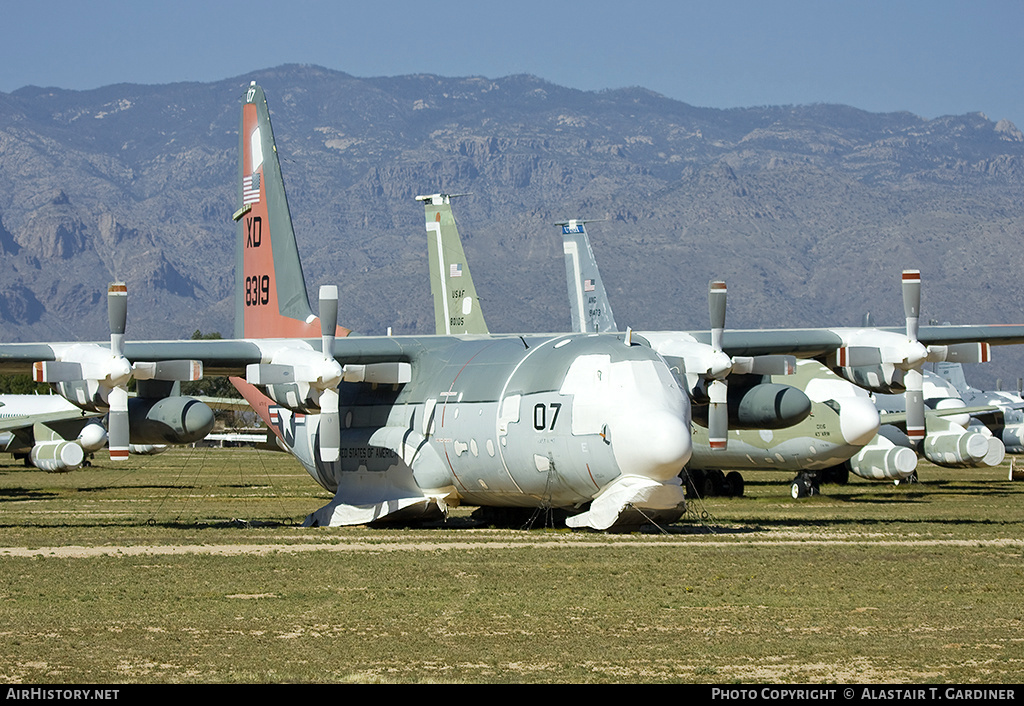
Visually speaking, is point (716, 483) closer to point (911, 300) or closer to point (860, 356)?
point (860, 356)

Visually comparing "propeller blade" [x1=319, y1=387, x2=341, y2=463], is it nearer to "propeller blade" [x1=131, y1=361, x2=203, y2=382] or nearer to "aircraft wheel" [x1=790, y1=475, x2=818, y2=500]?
"propeller blade" [x1=131, y1=361, x2=203, y2=382]

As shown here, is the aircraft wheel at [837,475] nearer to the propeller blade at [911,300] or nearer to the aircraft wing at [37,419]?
the propeller blade at [911,300]

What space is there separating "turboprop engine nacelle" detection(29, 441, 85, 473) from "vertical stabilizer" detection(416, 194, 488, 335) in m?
13.4

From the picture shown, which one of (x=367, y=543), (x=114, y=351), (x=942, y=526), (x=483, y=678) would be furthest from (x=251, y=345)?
(x=483, y=678)

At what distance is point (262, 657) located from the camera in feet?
42.4

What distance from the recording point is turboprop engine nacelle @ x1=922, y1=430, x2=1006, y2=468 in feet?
137

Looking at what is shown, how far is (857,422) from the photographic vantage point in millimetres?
32781

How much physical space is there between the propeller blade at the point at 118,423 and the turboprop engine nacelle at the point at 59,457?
2145 cm

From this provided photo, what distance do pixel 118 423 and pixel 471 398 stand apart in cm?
604

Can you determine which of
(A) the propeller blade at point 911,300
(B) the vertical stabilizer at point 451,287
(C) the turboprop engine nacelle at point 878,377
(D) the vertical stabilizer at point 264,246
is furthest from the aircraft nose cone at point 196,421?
(B) the vertical stabilizer at point 451,287

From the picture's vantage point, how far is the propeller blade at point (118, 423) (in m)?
24.2

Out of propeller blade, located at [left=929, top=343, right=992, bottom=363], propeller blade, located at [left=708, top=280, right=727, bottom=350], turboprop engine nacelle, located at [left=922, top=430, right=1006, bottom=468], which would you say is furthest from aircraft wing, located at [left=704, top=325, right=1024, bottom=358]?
turboprop engine nacelle, located at [left=922, top=430, right=1006, bottom=468]

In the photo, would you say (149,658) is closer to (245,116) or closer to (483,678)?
(483,678)

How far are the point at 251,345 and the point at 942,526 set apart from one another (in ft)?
43.8
